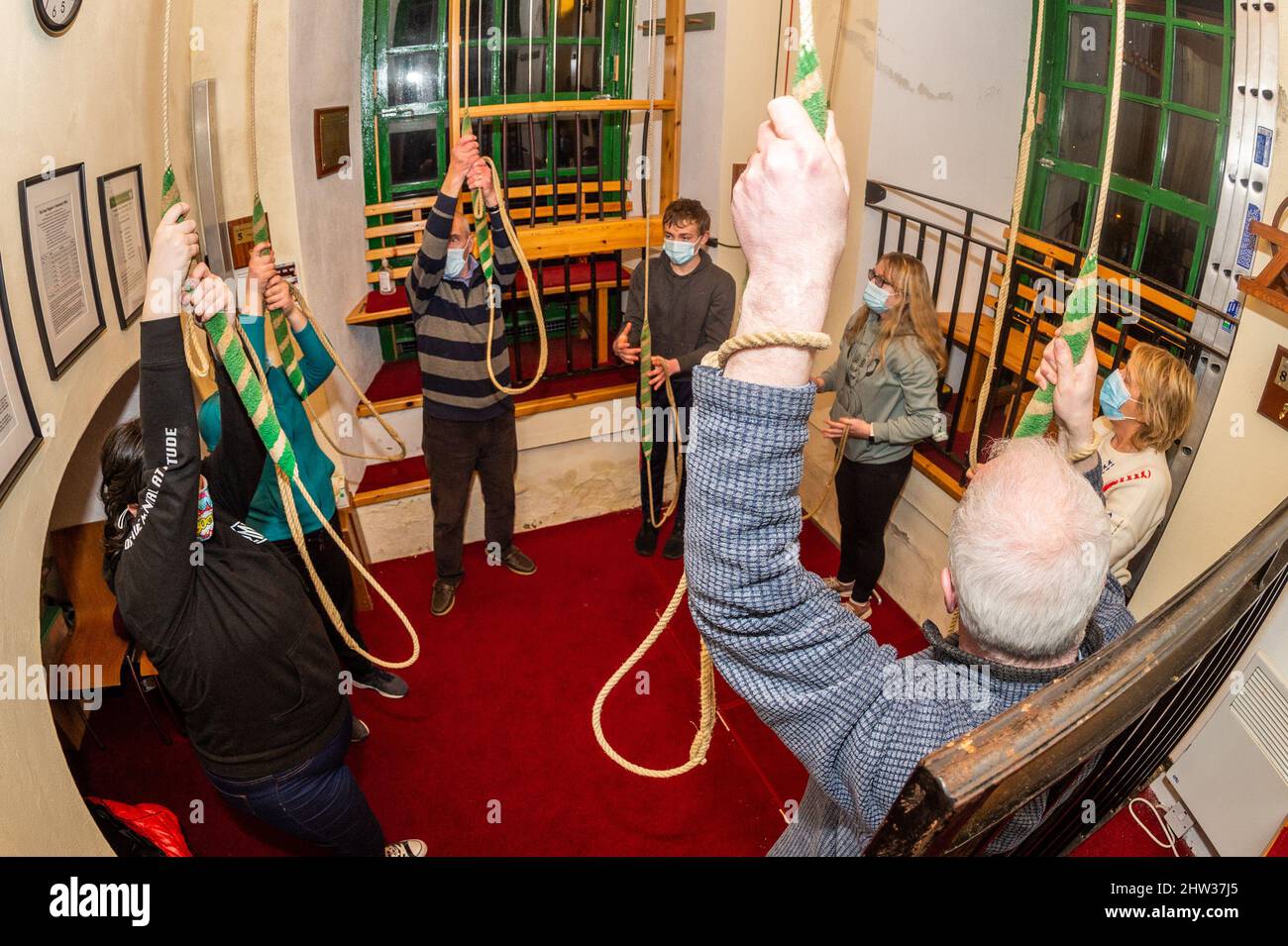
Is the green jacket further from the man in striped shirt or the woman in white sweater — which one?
the man in striped shirt

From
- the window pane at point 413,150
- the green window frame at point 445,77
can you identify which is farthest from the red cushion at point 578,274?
the window pane at point 413,150

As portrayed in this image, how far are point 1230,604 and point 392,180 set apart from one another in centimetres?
439

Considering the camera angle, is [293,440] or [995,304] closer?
[293,440]

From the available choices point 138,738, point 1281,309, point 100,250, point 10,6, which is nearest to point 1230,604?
point 1281,309

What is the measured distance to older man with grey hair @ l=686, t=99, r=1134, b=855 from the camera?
2.57 feet

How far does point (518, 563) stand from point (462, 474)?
0.63 m

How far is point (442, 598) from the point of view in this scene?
363 centimetres

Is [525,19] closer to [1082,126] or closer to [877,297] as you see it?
[877,297]

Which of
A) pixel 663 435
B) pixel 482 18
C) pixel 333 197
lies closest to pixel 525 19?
pixel 482 18

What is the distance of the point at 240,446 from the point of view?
6.81ft

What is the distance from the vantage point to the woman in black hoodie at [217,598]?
1609 millimetres

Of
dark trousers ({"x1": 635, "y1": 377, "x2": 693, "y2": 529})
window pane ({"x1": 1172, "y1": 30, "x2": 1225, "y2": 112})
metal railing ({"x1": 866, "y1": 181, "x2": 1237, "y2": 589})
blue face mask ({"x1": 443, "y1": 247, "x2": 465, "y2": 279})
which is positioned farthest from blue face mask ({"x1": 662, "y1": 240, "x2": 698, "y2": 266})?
window pane ({"x1": 1172, "y1": 30, "x2": 1225, "y2": 112})

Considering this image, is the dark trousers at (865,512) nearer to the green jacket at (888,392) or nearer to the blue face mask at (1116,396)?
the green jacket at (888,392)

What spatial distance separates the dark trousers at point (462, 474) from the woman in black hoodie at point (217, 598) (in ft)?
4.12
